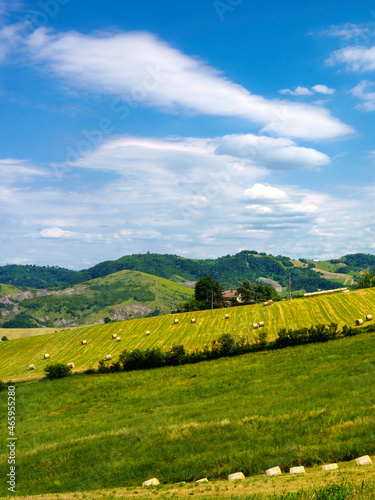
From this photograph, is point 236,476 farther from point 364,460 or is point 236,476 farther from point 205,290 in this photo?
point 205,290

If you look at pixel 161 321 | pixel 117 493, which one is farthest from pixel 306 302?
pixel 117 493

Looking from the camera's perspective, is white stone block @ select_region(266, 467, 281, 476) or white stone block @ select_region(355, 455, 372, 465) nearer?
white stone block @ select_region(355, 455, 372, 465)

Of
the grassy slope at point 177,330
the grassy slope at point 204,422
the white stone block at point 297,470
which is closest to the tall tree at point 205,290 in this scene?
the grassy slope at point 177,330

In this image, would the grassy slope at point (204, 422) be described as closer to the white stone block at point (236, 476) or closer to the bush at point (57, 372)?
the white stone block at point (236, 476)

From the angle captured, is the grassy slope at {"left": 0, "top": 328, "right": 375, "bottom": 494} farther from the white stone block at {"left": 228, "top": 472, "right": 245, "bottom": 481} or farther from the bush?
the bush

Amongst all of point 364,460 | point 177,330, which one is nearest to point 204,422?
point 364,460

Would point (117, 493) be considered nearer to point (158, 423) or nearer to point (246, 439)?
point (246, 439)

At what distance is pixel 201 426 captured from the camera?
31734 mm

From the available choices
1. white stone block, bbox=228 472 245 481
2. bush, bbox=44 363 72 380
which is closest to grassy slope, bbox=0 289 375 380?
bush, bbox=44 363 72 380


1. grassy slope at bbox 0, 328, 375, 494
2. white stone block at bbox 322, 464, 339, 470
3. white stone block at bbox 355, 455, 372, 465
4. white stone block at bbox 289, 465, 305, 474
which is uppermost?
white stone block at bbox 355, 455, 372, 465

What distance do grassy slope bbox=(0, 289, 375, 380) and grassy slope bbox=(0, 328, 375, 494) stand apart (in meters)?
22.2

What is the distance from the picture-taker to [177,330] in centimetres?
9112

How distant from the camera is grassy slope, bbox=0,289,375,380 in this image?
81.5m

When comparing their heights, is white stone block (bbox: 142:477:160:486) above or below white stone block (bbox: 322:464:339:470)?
below
